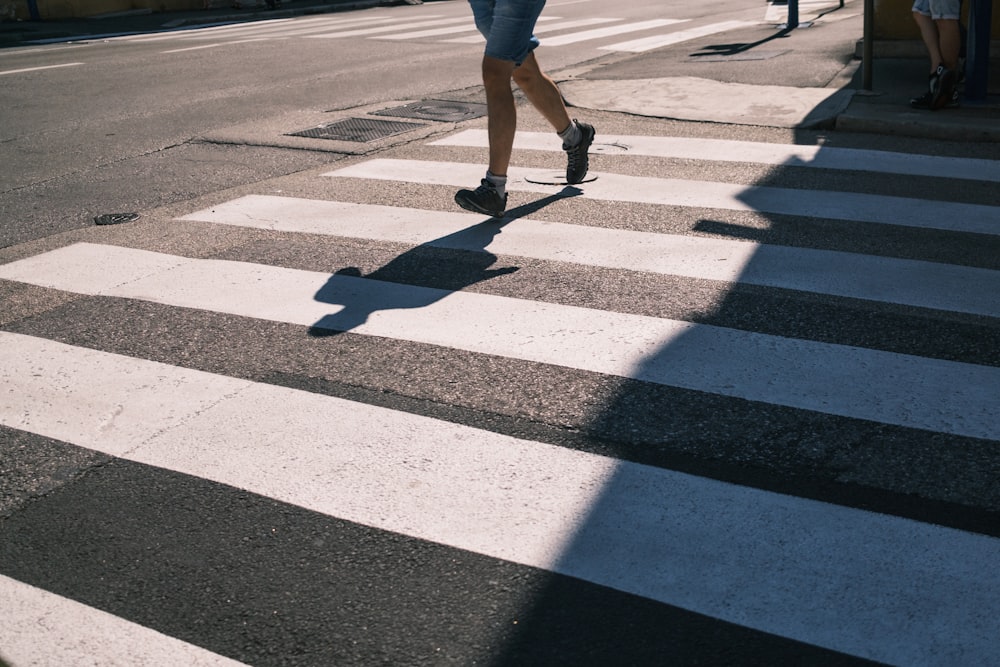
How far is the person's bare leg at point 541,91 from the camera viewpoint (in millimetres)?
6328

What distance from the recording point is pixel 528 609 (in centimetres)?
265

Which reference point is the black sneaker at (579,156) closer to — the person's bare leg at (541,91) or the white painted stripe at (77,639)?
the person's bare leg at (541,91)

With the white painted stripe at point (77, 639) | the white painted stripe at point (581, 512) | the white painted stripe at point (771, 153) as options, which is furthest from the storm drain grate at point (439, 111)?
the white painted stripe at point (77, 639)

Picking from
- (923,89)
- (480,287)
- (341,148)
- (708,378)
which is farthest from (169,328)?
(923,89)

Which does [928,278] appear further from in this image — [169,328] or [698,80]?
[698,80]

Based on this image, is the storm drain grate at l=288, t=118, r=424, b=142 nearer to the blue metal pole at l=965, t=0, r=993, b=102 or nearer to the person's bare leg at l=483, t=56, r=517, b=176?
the person's bare leg at l=483, t=56, r=517, b=176

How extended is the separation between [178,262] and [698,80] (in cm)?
598

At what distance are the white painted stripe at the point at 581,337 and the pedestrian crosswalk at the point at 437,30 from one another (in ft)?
29.2

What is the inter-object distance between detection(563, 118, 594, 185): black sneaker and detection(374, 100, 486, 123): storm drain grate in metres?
2.44

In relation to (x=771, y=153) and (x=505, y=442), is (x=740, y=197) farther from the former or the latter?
(x=505, y=442)

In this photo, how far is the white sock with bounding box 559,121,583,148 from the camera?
6551 millimetres

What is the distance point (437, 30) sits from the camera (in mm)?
17500

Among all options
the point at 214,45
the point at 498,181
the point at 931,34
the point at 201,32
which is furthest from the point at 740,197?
the point at 201,32

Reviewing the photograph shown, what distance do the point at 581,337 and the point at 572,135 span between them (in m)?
2.57
